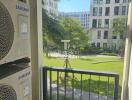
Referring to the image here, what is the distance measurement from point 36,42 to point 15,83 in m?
0.94

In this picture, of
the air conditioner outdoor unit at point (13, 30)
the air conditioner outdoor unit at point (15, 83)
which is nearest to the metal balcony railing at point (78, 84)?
the air conditioner outdoor unit at point (15, 83)

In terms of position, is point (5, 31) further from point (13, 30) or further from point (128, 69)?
point (128, 69)

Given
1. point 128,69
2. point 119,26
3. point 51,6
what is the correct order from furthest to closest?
point 51,6 → point 119,26 → point 128,69

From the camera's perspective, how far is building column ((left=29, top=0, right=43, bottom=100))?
2.07m

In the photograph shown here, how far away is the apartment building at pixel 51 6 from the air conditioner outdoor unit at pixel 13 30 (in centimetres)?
80

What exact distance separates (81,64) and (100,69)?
24 centimetres

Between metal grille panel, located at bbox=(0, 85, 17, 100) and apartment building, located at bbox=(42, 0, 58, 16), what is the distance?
123 centimetres

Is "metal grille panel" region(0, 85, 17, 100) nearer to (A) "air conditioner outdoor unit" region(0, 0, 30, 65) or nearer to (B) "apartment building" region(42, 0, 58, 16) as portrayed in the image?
(A) "air conditioner outdoor unit" region(0, 0, 30, 65)

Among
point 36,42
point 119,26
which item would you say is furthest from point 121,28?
point 36,42

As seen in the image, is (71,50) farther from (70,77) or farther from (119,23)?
(119,23)

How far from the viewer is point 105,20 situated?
1.95m

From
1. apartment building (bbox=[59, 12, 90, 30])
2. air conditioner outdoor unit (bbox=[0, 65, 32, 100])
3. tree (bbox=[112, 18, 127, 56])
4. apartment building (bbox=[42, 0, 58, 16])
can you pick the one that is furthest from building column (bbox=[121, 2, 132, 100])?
air conditioner outdoor unit (bbox=[0, 65, 32, 100])

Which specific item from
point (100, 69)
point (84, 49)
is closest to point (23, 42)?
point (84, 49)

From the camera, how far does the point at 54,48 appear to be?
7.19 ft
